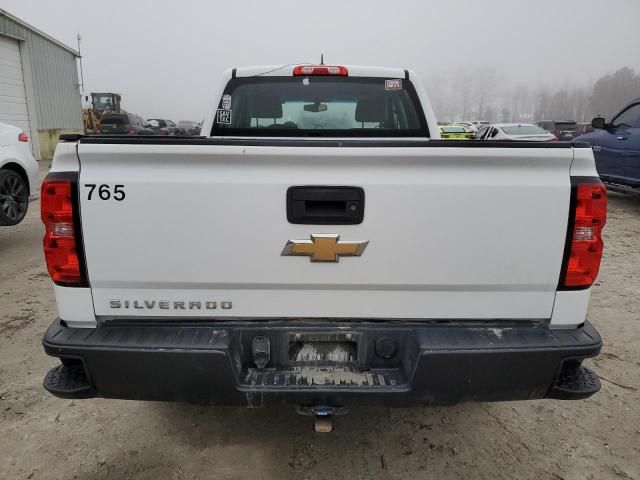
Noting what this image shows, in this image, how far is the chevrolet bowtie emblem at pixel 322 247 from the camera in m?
1.92

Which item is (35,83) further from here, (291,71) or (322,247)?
(322,247)

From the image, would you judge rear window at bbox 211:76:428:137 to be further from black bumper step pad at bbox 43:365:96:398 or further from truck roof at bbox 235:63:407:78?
black bumper step pad at bbox 43:365:96:398

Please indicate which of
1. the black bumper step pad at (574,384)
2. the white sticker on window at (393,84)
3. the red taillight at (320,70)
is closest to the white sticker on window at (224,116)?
the red taillight at (320,70)

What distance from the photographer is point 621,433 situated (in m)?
2.69

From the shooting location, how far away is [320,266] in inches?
76.7

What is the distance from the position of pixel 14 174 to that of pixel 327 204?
6416 millimetres

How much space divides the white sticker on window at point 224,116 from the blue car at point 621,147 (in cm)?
779

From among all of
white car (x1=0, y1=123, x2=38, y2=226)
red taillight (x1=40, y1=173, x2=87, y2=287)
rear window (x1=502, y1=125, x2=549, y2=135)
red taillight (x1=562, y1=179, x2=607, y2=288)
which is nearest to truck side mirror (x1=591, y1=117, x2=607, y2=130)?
red taillight (x1=562, y1=179, x2=607, y2=288)

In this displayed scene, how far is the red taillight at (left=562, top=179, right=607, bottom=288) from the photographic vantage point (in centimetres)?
189

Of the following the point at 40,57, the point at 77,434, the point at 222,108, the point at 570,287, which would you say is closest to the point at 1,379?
the point at 77,434

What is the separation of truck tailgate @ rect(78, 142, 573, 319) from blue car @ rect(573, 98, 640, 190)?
26.6ft

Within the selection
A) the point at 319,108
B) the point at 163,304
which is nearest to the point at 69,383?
the point at 163,304

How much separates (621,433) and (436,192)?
199 cm

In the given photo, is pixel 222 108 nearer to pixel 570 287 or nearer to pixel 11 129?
pixel 570 287
